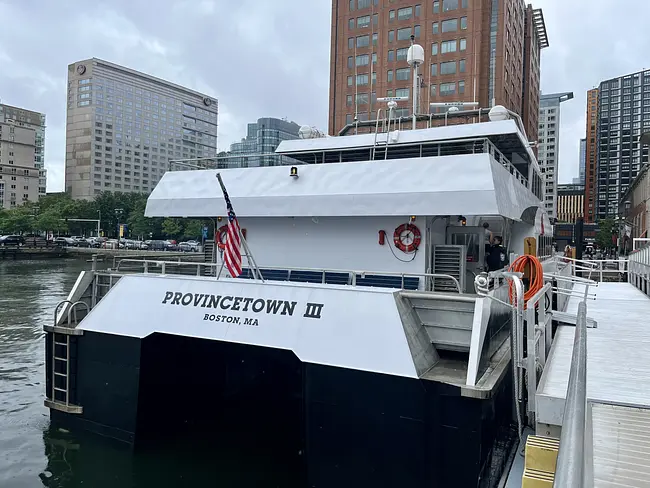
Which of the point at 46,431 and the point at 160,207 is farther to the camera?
the point at 160,207

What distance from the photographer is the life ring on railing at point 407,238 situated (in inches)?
339

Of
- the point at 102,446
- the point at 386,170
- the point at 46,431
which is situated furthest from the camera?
the point at 46,431

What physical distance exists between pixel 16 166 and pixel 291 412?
11954 cm

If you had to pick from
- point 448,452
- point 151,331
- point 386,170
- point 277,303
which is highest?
point 386,170

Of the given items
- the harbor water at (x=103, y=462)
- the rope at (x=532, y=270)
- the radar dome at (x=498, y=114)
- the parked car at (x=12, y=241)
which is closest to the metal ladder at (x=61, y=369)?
the harbor water at (x=103, y=462)

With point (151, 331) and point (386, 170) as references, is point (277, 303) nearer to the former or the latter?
point (151, 331)

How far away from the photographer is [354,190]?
8.73 meters

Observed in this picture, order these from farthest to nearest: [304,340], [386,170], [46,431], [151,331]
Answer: [46,431] < [386,170] < [151,331] < [304,340]

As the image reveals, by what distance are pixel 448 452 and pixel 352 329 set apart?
176 centimetres

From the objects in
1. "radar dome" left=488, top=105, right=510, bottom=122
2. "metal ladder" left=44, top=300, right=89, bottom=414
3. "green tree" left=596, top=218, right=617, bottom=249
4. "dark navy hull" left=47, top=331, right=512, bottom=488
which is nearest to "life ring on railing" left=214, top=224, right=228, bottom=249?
"dark navy hull" left=47, top=331, right=512, bottom=488

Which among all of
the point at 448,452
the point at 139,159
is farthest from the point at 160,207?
the point at 139,159

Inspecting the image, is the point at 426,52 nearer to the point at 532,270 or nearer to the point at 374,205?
the point at 374,205

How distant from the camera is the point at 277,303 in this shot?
6.82 metres

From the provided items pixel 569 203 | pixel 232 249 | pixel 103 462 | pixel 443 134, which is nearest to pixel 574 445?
A: pixel 232 249
